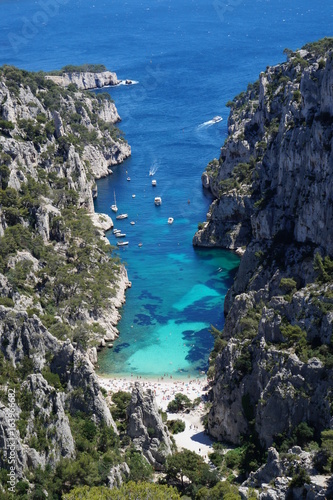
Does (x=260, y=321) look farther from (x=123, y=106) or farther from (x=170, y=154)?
(x=123, y=106)

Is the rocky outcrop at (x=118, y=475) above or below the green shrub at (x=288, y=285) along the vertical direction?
below

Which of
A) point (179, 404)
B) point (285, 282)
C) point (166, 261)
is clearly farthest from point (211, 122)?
point (179, 404)

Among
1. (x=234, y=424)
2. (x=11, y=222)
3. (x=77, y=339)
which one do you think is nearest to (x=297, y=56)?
(x=11, y=222)

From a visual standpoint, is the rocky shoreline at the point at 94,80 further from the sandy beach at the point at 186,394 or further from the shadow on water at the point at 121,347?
the sandy beach at the point at 186,394

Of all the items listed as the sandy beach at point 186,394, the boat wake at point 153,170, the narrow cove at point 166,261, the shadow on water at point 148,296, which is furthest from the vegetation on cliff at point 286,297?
the boat wake at point 153,170

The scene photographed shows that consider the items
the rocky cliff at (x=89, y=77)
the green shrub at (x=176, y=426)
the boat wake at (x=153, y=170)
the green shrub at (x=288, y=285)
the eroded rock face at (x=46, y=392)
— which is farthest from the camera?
the rocky cliff at (x=89, y=77)
